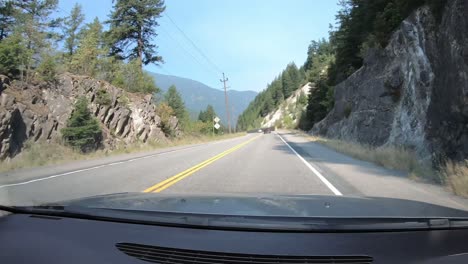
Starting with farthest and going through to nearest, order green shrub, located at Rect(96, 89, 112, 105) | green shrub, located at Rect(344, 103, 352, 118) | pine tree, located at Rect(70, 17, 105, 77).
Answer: green shrub, located at Rect(344, 103, 352, 118)
pine tree, located at Rect(70, 17, 105, 77)
green shrub, located at Rect(96, 89, 112, 105)

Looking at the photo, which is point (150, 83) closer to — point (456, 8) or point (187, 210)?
point (456, 8)

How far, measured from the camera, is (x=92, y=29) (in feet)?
158

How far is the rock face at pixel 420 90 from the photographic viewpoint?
15025mm

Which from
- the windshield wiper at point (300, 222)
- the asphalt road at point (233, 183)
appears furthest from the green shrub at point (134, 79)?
the windshield wiper at point (300, 222)

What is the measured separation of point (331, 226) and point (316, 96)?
75.9 metres

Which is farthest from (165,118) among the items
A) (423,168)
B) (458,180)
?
(458,180)

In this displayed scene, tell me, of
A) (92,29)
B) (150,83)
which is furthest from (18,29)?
(150,83)

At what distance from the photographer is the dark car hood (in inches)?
147

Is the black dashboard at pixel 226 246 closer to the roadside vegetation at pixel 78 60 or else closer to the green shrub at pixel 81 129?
the roadside vegetation at pixel 78 60

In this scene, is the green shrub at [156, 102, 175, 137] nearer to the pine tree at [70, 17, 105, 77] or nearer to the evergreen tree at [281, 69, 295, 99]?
the pine tree at [70, 17, 105, 77]

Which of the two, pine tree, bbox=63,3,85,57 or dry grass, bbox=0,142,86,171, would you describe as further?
pine tree, bbox=63,3,85,57

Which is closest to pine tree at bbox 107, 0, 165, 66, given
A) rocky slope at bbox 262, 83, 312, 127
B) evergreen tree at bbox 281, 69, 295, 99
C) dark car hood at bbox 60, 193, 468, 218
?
dark car hood at bbox 60, 193, 468, 218

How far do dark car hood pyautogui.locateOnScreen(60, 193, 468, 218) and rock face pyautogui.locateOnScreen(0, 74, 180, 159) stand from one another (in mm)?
21204

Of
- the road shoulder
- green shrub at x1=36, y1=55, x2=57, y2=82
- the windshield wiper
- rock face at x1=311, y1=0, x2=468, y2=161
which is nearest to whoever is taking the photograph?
the windshield wiper
